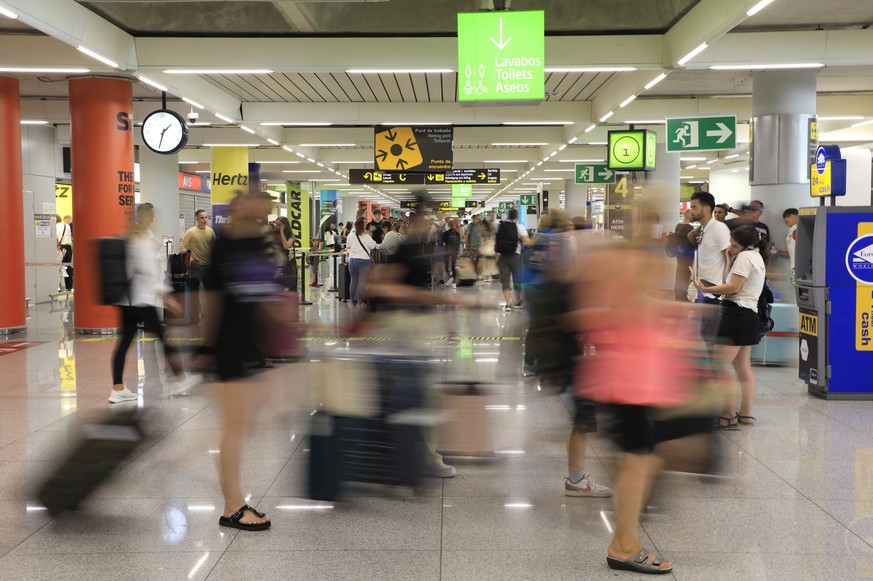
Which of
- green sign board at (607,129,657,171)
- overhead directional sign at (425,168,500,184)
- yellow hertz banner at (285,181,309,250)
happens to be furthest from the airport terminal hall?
yellow hertz banner at (285,181,309,250)

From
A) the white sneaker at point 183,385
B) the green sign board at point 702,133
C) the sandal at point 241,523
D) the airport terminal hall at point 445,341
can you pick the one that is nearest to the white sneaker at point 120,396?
the airport terminal hall at point 445,341

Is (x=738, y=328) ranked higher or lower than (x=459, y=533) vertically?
higher

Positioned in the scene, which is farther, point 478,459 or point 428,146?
point 428,146

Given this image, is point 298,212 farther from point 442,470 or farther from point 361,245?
point 442,470

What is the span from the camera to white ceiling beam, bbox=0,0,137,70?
25.4ft

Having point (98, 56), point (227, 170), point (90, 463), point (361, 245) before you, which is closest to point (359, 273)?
point (361, 245)

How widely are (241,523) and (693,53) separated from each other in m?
7.70

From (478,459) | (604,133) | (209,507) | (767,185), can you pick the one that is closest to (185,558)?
(209,507)

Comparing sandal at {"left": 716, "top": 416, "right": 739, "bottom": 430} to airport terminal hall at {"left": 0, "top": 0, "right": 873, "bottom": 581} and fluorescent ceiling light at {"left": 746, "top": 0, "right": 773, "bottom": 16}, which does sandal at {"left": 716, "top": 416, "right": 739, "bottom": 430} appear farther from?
fluorescent ceiling light at {"left": 746, "top": 0, "right": 773, "bottom": 16}

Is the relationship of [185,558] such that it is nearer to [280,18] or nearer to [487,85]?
[487,85]

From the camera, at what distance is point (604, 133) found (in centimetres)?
1997

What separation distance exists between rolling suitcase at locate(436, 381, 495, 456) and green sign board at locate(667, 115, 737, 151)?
913cm

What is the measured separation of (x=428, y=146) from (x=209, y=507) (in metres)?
12.5

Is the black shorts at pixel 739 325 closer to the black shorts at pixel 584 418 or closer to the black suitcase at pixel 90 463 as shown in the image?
the black shorts at pixel 584 418
